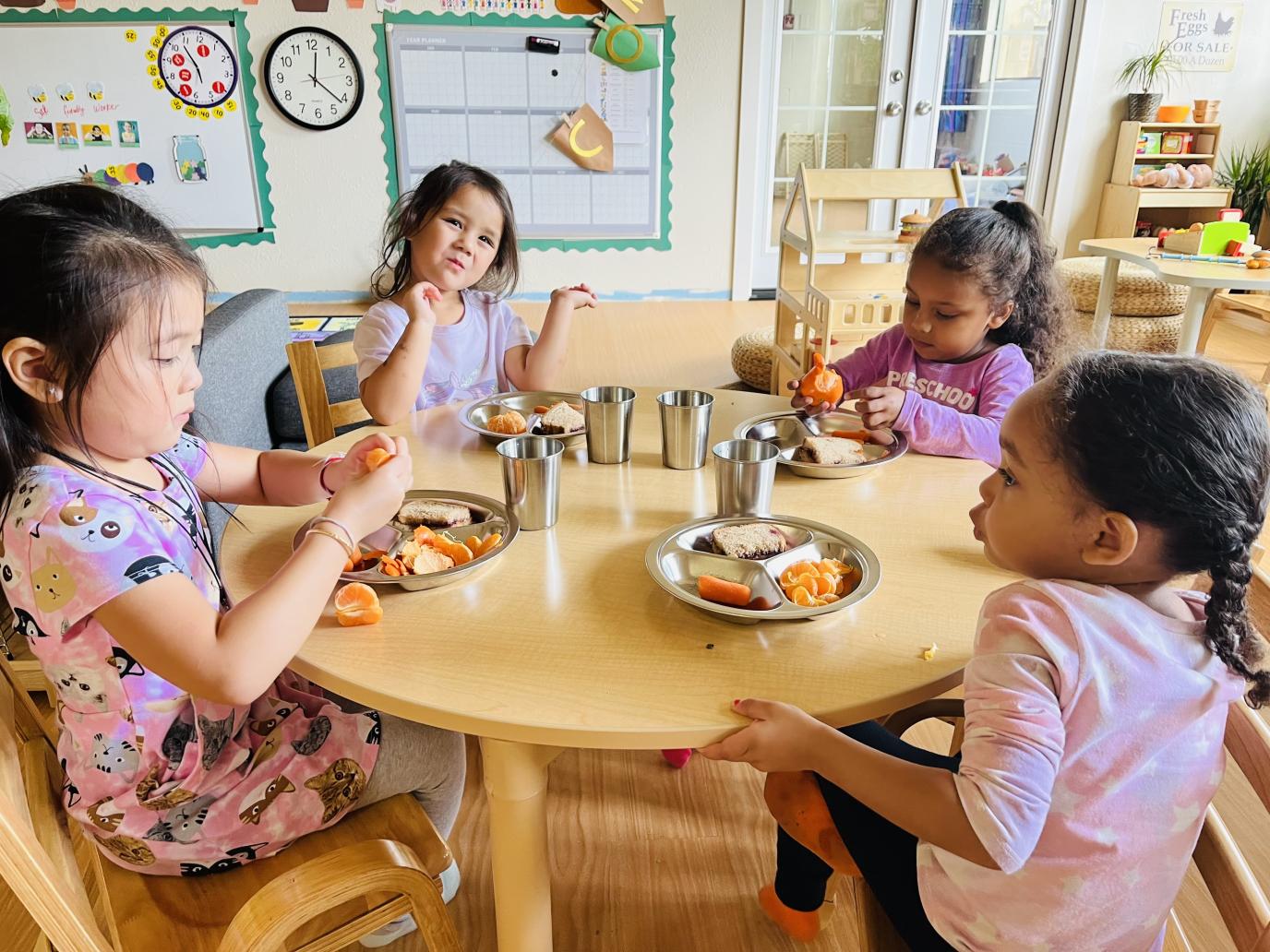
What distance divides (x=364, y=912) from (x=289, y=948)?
78mm

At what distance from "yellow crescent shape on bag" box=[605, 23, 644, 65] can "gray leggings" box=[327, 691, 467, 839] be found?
13.4 ft

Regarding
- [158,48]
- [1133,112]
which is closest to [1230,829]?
[1133,112]

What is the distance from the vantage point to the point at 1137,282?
3805mm

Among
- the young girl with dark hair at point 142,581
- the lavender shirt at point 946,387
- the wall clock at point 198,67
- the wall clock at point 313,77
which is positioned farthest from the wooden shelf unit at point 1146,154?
the young girl with dark hair at point 142,581

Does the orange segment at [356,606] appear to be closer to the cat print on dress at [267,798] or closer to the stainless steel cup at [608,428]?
the cat print on dress at [267,798]

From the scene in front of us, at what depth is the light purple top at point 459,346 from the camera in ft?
5.58

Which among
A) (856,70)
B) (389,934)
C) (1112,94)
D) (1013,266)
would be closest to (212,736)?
(389,934)

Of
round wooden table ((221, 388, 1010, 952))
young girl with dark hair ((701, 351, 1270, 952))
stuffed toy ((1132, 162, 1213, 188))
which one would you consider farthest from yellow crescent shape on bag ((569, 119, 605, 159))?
young girl with dark hair ((701, 351, 1270, 952))

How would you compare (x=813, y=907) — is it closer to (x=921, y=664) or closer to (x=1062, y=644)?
(x=921, y=664)

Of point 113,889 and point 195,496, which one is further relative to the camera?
point 195,496

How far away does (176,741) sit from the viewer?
884 millimetres

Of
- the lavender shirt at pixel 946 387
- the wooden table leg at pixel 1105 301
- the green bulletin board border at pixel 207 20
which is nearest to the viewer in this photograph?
the lavender shirt at pixel 946 387

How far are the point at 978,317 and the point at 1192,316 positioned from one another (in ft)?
7.70

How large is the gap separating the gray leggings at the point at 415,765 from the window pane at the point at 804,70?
4.35 meters
